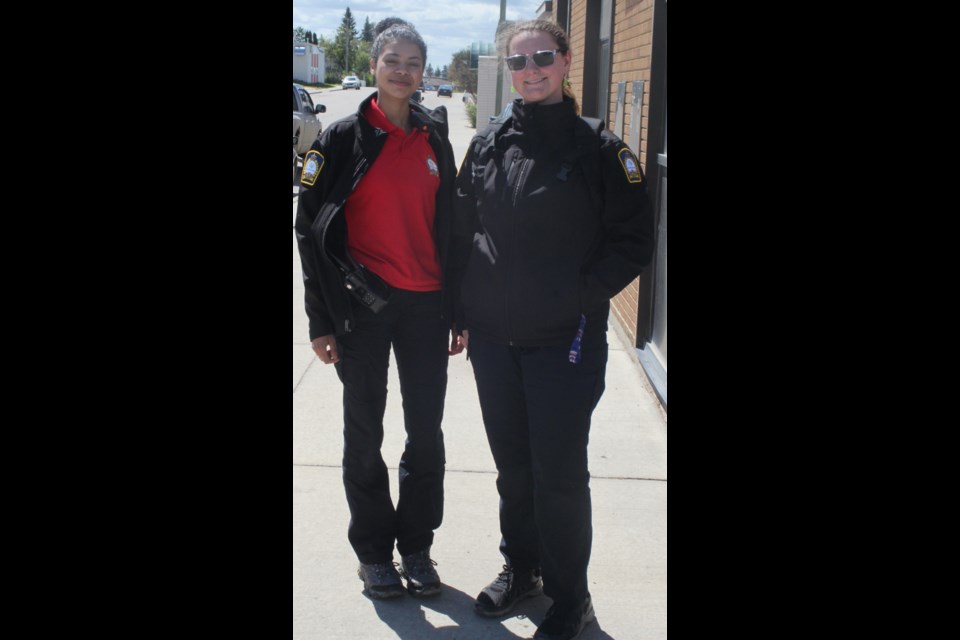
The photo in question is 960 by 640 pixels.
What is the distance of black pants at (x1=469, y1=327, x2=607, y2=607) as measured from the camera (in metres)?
2.50

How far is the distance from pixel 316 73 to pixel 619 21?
7620cm

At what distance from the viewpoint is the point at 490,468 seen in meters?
4.10

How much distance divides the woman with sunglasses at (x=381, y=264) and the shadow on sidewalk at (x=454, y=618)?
0.05 m

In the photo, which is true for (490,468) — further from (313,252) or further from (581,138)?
(581,138)

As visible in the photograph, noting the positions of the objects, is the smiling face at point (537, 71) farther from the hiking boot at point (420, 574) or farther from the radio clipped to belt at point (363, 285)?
the hiking boot at point (420, 574)

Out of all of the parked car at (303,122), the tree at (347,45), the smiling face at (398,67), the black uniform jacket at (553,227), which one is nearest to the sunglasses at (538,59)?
the black uniform jacket at (553,227)

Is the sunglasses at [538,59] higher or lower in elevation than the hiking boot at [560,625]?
higher

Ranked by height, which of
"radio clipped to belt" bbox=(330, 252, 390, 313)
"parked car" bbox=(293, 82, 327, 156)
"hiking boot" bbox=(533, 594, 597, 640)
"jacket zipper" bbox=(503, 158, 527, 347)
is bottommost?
"hiking boot" bbox=(533, 594, 597, 640)

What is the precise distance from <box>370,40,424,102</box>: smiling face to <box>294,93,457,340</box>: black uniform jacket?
109 mm

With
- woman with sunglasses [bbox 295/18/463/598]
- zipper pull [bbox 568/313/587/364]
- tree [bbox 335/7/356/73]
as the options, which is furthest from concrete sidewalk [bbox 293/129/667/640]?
tree [bbox 335/7/356/73]

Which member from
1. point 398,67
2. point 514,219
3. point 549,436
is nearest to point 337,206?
point 398,67

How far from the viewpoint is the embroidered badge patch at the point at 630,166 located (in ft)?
7.78

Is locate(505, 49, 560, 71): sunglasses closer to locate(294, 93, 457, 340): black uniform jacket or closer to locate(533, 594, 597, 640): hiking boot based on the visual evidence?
locate(294, 93, 457, 340): black uniform jacket
